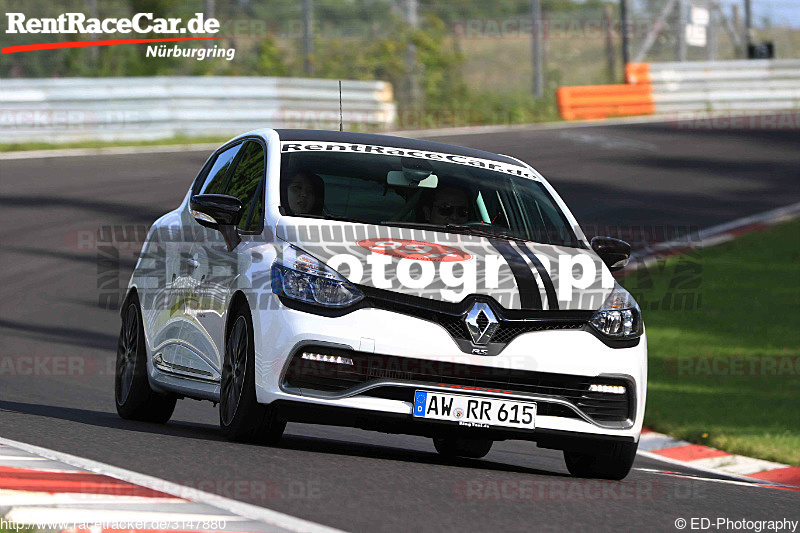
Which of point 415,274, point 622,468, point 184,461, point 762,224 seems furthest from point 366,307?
point 762,224

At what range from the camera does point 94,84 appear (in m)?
23.7

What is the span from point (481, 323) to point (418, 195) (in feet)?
4.77

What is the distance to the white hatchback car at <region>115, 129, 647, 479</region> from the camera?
6.37 m

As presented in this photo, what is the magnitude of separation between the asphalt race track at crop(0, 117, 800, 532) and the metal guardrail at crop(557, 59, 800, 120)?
4.00 m

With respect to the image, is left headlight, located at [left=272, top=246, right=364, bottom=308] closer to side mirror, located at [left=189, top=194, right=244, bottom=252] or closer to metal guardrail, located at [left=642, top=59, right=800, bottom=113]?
side mirror, located at [left=189, top=194, right=244, bottom=252]

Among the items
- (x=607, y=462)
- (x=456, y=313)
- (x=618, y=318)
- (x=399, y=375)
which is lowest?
(x=607, y=462)

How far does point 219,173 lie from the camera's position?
8406 mm

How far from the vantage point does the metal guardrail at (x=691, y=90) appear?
30.5 meters

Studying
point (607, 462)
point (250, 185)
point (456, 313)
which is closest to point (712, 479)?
point (607, 462)

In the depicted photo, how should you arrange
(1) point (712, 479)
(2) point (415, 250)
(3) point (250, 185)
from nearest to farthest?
(2) point (415, 250) < (3) point (250, 185) < (1) point (712, 479)

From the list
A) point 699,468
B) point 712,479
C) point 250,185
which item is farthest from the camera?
point 699,468

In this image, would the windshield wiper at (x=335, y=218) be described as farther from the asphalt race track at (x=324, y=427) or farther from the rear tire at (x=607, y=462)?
the rear tire at (x=607, y=462)

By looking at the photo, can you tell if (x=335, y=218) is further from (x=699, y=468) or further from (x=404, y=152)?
(x=699, y=468)

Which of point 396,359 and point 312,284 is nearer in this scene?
point 396,359
